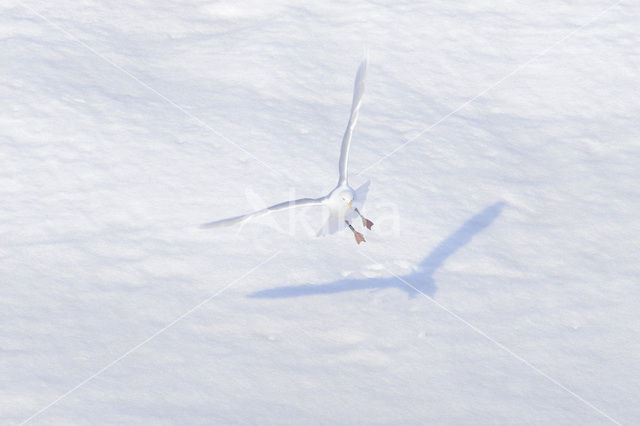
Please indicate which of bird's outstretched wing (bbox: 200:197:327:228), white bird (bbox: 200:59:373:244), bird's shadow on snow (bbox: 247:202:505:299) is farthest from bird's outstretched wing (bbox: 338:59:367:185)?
bird's shadow on snow (bbox: 247:202:505:299)

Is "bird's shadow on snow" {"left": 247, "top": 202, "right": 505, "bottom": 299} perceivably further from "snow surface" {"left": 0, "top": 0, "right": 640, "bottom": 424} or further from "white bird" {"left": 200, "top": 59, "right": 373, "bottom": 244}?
"white bird" {"left": 200, "top": 59, "right": 373, "bottom": 244}

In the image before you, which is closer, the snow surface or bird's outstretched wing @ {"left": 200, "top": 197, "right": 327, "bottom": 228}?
bird's outstretched wing @ {"left": 200, "top": 197, "right": 327, "bottom": 228}

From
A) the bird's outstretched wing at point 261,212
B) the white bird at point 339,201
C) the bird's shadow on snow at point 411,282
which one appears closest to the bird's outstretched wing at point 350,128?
the white bird at point 339,201

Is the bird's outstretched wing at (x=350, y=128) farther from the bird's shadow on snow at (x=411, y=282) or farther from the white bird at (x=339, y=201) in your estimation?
the bird's shadow on snow at (x=411, y=282)

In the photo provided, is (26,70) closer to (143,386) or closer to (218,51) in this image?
(218,51)

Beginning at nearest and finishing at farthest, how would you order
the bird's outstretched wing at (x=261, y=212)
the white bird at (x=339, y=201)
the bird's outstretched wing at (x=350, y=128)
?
the bird's outstretched wing at (x=261, y=212) < the white bird at (x=339, y=201) < the bird's outstretched wing at (x=350, y=128)
